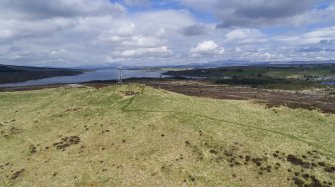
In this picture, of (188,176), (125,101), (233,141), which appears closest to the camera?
(188,176)

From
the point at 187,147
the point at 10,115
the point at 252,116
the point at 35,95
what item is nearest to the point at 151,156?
the point at 187,147

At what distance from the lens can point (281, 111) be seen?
59.4m

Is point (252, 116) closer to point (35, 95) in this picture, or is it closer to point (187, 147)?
point (187, 147)

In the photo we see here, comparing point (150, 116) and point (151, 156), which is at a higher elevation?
point (150, 116)

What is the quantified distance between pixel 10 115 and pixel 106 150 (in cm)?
3596

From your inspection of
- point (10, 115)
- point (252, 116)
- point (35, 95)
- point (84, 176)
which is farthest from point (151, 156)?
point (35, 95)

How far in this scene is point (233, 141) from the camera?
45094mm

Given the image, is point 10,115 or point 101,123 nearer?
point 101,123

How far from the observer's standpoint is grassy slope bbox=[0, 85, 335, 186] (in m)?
37.1

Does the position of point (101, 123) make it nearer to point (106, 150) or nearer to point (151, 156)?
point (106, 150)

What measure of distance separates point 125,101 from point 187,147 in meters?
25.6

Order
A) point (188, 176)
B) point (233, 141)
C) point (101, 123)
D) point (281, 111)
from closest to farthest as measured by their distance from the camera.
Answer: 1. point (188, 176)
2. point (233, 141)
3. point (101, 123)
4. point (281, 111)

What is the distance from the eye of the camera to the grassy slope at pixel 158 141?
37094 millimetres

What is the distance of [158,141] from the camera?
46719mm
